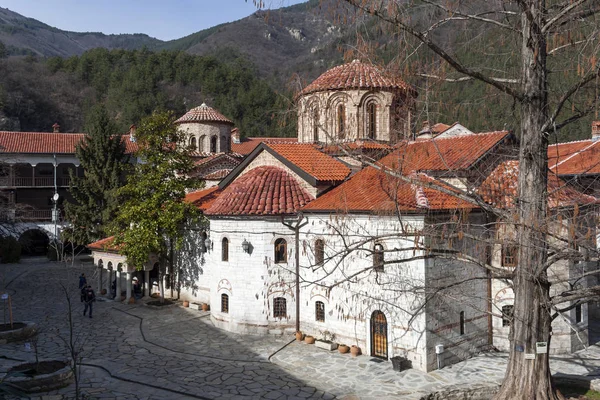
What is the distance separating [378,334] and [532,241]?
6966 mm

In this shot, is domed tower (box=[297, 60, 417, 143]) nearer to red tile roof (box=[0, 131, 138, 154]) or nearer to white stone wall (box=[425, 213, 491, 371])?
white stone wall (box=[425, 213, 491, 371])

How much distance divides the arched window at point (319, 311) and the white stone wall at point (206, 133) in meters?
15.4

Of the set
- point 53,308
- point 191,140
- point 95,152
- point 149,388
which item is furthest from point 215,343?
point 95,152

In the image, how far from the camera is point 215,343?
1438 centimetres

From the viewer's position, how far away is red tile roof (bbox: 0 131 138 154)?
34.7 metres

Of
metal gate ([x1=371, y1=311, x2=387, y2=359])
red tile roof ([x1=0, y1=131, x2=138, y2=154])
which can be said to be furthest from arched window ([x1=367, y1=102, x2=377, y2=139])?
red tile roof ([x1=0, y1=131, x2=138, y2=154])

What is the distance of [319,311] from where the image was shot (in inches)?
575

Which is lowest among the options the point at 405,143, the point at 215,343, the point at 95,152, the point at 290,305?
the point at 215,343

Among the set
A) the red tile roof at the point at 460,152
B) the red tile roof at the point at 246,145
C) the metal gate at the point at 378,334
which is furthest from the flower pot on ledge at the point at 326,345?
the red tile roof at the point at 246,145

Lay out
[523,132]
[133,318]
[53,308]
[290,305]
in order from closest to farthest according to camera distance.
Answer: [523,132] → [290,305] → [133,318] → [53,308]

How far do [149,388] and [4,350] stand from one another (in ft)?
17.4

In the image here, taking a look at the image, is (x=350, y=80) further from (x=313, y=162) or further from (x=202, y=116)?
(x=202, y=116)

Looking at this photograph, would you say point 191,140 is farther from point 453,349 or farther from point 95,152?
point 453,349

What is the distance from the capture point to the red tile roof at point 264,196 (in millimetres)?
15047
